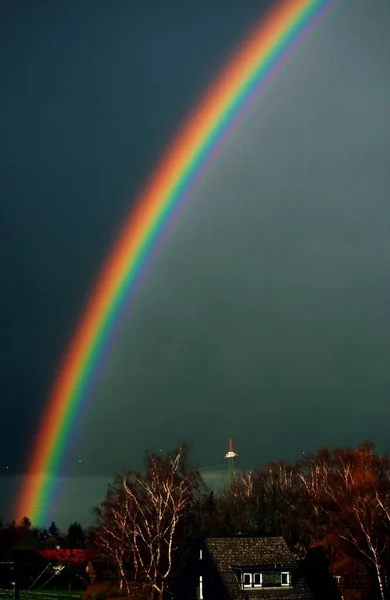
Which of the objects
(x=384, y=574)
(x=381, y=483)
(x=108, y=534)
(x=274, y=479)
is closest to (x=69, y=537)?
(x=274, y=479)

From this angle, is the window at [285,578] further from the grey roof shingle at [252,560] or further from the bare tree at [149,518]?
the bare tree at [149,518]

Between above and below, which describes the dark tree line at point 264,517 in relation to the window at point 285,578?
above

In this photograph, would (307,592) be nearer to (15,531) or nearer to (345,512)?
(345,512)

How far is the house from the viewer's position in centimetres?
7706

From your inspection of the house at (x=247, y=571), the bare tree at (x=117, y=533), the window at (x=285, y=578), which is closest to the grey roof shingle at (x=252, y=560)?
the house at (x=247, y=571)

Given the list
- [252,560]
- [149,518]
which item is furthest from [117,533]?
[252,560]

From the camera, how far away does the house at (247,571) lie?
253ft

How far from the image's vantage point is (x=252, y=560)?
3100 inches

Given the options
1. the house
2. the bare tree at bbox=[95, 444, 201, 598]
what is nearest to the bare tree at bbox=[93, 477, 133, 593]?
the bare tree at bbox=[95, 444, 201, 598]

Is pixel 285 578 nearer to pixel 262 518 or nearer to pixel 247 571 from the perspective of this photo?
pixel 247 571

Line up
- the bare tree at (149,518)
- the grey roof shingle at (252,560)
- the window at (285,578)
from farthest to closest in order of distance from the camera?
1. the bare tree at (149,518)
2. the window at (285,578)
3. the grey roof shingle at (252,560)

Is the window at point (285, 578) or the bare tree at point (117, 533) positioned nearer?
the window at point (285, 578)

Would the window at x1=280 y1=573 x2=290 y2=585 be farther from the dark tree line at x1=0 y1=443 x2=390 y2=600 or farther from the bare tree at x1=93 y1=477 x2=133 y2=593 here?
the bare tree at x1=93 y1=477 x2=133 y2=593

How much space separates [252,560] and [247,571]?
157cm
